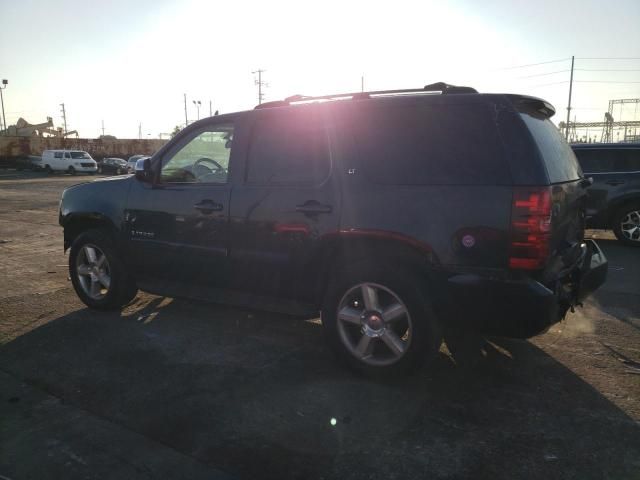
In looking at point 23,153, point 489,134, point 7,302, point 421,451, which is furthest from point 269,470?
point 23,153

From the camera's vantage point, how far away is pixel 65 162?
3931cm

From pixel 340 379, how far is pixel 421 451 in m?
0.99

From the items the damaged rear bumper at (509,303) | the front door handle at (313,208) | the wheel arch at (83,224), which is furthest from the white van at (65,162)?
the damaged rear bumper at (509,303)

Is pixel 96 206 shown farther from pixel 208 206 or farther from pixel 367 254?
pixel 367 254

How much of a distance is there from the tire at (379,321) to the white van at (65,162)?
4151cm

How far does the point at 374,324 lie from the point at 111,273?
9.45 feet

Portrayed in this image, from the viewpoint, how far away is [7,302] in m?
5.34

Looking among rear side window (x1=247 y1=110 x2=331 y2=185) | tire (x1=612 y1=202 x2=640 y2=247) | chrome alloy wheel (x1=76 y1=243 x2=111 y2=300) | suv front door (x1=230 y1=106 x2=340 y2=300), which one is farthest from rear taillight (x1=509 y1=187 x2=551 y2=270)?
tire (x1=612 y1=202 x2=640 y2=247)

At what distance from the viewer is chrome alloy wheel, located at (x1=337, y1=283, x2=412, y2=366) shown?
11.1 ft

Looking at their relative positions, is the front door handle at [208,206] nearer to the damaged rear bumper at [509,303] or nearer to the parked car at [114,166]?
the damaged rear bumper at [509,303]

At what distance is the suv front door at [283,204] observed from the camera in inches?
143

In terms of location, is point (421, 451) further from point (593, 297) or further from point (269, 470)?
point (593, 297)

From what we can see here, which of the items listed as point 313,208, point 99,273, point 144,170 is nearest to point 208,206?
point 144,170

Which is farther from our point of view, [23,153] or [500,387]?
[23,153]
